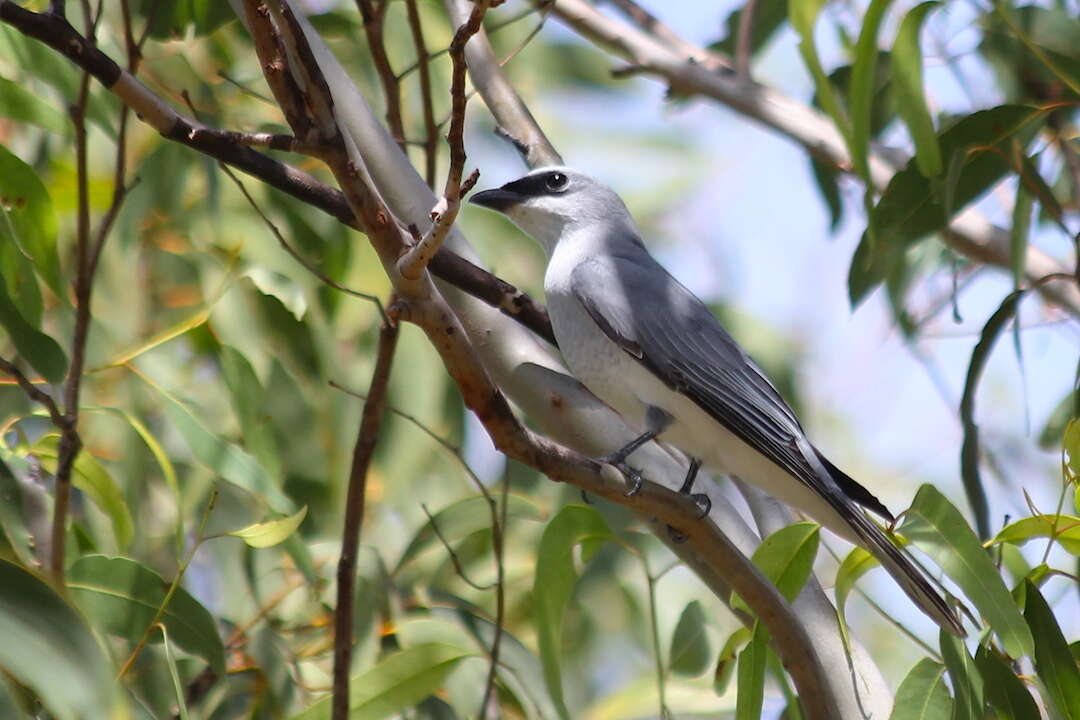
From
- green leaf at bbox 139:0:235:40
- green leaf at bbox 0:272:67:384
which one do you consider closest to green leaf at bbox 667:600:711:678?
green leaf at bbox 0:272:67:384

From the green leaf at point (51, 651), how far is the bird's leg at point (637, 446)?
83cm

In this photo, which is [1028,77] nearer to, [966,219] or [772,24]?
[966,219]

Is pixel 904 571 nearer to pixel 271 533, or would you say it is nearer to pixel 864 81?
pixel 864 81

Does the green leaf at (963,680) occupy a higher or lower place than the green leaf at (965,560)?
lower

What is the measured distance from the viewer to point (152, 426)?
3557 mm

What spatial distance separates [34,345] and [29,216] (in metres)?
0.31

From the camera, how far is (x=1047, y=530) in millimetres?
1993

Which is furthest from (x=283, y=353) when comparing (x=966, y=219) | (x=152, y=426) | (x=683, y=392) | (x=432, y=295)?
(x=966, y=219)

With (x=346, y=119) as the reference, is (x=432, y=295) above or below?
below

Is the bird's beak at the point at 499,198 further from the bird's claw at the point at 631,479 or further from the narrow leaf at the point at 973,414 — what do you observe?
the narrow leaf at the point at 973,414

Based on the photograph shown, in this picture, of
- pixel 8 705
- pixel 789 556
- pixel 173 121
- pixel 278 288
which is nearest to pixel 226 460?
pixel 278 288

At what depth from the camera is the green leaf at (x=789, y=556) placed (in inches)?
85.9

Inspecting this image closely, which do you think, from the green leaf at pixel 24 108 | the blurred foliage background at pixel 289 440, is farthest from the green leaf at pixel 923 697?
the green leaf at pixel 24 108

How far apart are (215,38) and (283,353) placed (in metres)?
0.90
